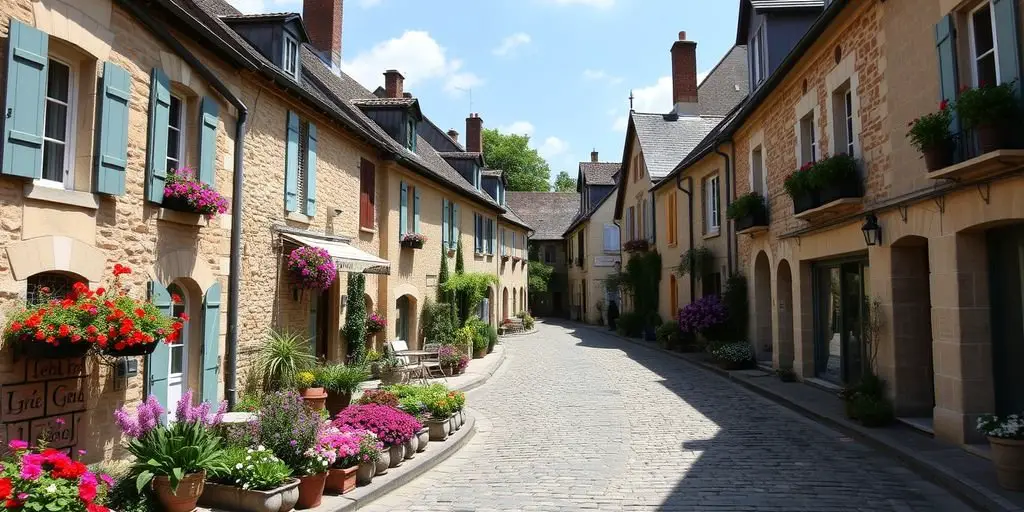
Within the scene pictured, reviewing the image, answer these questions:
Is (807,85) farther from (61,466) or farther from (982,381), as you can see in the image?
(61,466)

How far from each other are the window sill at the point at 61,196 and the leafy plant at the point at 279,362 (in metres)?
4.14

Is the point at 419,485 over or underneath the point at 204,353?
underneath

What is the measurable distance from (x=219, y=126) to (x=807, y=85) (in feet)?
33.2

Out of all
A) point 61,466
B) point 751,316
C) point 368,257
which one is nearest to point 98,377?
point 61,466

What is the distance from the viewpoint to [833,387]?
37.7 ft

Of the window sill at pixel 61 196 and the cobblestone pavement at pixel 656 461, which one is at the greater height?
the window sill at pixel 61 196

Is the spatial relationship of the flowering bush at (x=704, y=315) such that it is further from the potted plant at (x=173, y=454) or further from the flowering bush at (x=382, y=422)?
the potted plant at (x=173, y=454)

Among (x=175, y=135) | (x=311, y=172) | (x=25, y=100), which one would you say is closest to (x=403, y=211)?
(x=311, y=172)

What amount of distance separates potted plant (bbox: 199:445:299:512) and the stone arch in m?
2.28

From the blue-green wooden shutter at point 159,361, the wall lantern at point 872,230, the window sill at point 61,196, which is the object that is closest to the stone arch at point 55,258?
the window sill at point 61,196

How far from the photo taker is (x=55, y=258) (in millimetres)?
5828

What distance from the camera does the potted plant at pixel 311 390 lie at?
31.0 feet

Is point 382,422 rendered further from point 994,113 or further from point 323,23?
point 323,23

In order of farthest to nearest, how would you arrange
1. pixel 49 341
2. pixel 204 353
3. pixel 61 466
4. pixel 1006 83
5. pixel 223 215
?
pixel 223 215, pixel 204 353, pixel 1006 83, pixel 49 341, pixel 61 466
